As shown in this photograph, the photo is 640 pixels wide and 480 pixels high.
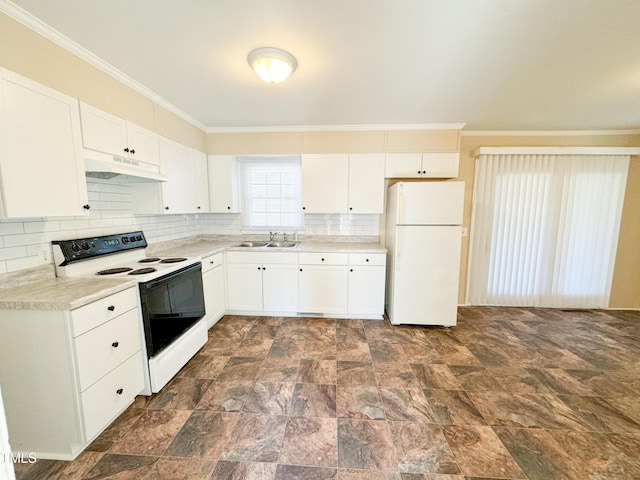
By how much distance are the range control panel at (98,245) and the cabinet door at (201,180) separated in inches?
31.6

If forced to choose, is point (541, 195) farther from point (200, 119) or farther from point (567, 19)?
point (200, 119)

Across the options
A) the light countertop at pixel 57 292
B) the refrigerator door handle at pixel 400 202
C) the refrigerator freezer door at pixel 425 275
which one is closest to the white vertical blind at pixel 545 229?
the refrigerator freezer door at pixel 425 275

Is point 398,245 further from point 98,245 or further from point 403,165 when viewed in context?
point 98,245

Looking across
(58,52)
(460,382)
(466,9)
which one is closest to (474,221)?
(460,382)

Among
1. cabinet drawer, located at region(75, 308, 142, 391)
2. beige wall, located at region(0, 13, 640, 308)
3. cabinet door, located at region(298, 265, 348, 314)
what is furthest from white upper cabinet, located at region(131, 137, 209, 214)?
cabinet door, located at region(298, 265, 348, 314)

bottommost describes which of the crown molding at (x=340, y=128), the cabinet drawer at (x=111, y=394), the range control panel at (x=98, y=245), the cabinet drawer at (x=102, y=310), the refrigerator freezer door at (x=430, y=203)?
the cabinet drawer at (x=111, y=394)

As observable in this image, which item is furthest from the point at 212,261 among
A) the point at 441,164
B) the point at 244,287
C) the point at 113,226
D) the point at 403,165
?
the point at 441,164

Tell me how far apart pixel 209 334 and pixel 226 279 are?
26.6 inches

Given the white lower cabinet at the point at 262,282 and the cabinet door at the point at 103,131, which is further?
the white lower cabinet at the point at 262,282

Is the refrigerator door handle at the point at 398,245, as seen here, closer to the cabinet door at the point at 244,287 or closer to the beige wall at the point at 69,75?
the cabinet door at the point at 244,287

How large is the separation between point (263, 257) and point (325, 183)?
1250mm

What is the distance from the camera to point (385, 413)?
1.71 metres

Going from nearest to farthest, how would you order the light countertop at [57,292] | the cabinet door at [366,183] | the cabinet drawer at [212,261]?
the light countertop at [57,292]
the cabinet drawer at [212,261]
the cabinet door at [366,183]

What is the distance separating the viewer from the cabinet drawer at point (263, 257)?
10.1 feet
